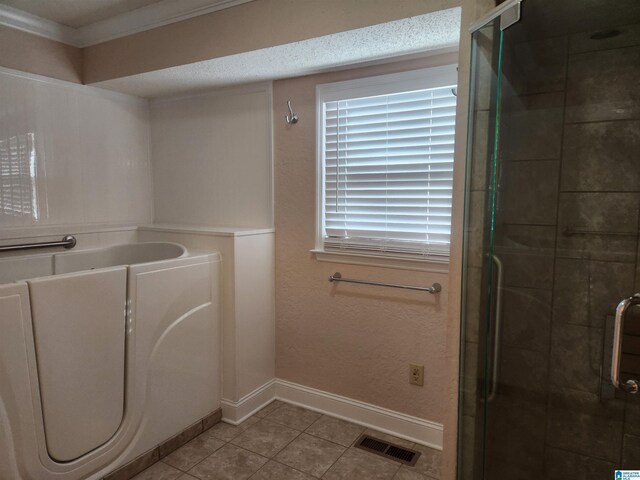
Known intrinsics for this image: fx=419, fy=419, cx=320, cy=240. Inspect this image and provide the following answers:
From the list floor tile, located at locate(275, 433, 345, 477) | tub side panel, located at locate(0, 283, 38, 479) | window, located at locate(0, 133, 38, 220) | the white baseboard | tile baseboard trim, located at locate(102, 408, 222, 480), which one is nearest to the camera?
tub side panel, located at locate(0, 283, 38, 479)

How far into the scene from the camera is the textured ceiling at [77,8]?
2.19 m

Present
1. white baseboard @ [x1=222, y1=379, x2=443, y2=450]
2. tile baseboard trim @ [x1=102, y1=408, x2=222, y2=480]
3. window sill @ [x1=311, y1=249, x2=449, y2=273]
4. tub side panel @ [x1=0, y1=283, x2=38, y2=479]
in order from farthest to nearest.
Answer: white baseboard @ [x1=222, y1=379, x2=443, y2=450], window sill @ [x1=311, y1=249, x2=449, y2=273], tile baseboard trim @ [x1=102, y1=408, x2=222, y2=480], tub side panel @ [x1=0, y1=283, x2=38, y2=479]

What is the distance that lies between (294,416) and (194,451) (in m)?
0.61

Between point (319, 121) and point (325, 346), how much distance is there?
1.34 meters

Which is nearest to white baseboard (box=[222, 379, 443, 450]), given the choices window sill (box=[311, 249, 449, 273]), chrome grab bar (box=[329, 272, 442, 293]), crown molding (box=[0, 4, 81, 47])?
chrome grab bar (box=[329, 272, 442, 293])

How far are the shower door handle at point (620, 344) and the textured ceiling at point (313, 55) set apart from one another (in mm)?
1195

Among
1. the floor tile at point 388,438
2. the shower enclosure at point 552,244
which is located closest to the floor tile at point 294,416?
the floor tile at point 388,438

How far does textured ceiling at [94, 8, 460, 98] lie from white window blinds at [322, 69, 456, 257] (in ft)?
0.76

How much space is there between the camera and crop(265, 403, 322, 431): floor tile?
7.94 ft

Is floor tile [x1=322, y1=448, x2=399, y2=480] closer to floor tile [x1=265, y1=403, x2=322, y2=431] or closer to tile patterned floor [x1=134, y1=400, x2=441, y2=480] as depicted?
tile patterned floor [x1=134, y1=400, x2=441, y2=480]

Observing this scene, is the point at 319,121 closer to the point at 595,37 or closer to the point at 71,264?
the point at 595,37

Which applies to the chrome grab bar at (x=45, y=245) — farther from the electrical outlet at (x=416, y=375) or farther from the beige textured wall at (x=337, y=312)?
the electrical outlet at (x=416, y=375)

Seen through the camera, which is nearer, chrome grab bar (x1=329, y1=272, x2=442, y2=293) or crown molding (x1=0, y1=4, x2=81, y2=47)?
chrome grab bar (x1=329, y1=272, x2=442, y2=293)

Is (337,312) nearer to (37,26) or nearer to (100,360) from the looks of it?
(100,360)
